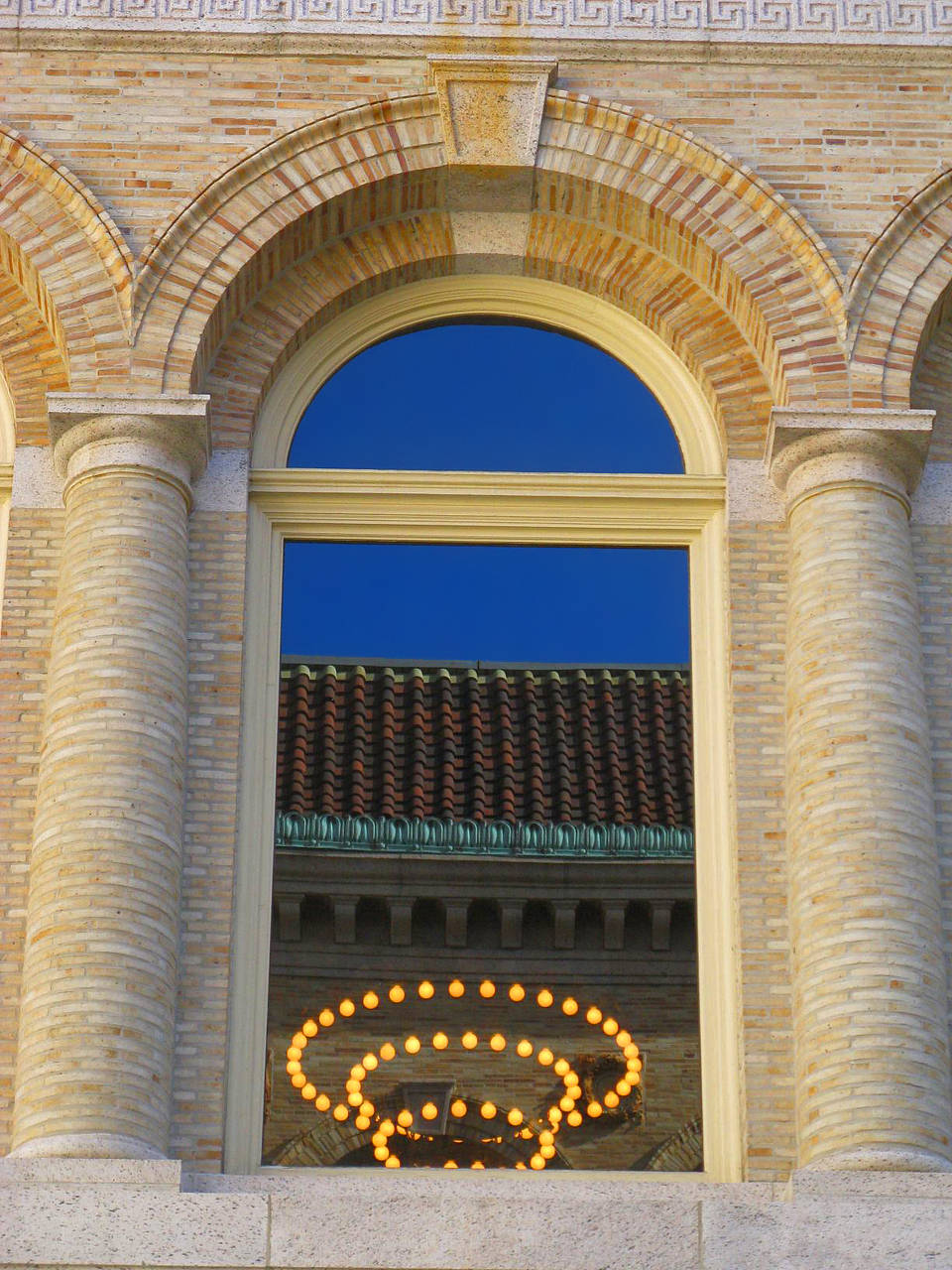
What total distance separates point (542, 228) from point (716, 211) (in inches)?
48.6

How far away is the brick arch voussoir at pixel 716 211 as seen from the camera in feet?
52.3

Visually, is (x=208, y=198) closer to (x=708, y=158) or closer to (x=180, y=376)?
(x=180, y=376)

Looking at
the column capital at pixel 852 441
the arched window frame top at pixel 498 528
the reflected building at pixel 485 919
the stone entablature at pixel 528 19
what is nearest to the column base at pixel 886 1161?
the arched window frame top at pixel 498 528

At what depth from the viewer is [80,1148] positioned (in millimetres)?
13383

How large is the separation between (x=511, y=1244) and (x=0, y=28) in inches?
332

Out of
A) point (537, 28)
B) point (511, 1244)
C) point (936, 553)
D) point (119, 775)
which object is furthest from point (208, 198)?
point (511, 1244)

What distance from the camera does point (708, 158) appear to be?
53.8 feet

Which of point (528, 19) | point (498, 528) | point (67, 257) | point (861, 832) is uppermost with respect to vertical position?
point (528, 19)

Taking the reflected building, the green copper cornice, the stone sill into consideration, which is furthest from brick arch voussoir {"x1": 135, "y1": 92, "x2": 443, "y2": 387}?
the stone sill

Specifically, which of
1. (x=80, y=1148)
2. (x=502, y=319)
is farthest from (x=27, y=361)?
(x=80, y=1148)

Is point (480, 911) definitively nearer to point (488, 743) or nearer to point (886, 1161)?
point (488, 743)

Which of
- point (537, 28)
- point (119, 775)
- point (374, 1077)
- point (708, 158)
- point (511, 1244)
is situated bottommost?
point (511, 1244)

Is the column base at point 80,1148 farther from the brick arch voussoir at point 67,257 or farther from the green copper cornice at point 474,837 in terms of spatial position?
the brick arch voussoir at point 67,257

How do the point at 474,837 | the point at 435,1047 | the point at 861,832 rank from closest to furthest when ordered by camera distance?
the point at 861,832 → the point at 435,1047 → the point at 474,837
